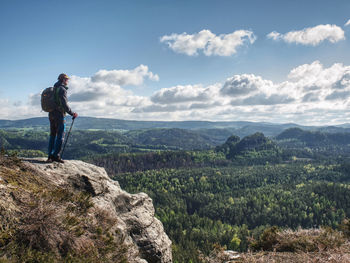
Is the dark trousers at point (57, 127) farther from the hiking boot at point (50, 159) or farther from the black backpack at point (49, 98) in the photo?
the black backpack at point (49, 98)

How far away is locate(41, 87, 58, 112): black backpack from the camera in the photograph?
46.8 feet

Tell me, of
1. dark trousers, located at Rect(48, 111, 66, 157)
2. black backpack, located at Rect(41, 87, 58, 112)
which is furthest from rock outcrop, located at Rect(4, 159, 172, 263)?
black backpack, located at Rect(41, 87, 58, 112)

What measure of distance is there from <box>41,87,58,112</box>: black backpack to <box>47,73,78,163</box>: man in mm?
118

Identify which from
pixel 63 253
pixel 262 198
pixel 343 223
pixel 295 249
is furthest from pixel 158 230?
pixel 262 198

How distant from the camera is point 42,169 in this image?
1315 cm

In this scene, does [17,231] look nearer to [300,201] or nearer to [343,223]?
[343,223]

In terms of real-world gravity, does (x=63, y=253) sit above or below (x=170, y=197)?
above

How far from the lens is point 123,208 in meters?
14.7

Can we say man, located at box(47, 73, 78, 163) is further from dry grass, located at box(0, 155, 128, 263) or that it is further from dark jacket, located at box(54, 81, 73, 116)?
dry grass, located at box(0, 155, 128, 263)

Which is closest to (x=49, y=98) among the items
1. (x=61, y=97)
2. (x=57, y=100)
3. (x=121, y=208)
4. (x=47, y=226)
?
(x=57, y=100)

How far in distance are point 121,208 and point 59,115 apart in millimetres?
7402

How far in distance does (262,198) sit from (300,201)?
1103 inches

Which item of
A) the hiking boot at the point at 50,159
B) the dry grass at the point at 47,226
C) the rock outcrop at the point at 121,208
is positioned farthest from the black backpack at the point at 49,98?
the dry grass at the point at 47,226

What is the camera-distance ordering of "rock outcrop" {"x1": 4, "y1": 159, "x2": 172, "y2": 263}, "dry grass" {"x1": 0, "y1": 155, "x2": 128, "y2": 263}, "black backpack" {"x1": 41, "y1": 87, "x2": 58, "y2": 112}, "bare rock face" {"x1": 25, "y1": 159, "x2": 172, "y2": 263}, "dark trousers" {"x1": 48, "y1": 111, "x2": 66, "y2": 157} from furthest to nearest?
"dark trousers" {"x1": 48, "y1": 111, "x2": 66, "y2": 157}
"black backpack" {"x1": 41, "y1": 87, "x2": 58, "y2": 112}
"bare rock face" {"x1": 25, "y1": 159, "x2": 172, "y2": 263}
"rock outcrop" {"x1": 4, "y1": 159, "x2": 172, "y2": 263}
"dry grass" {"x1": 0, "y1": 155, "x2": 128, "y2": 263}
